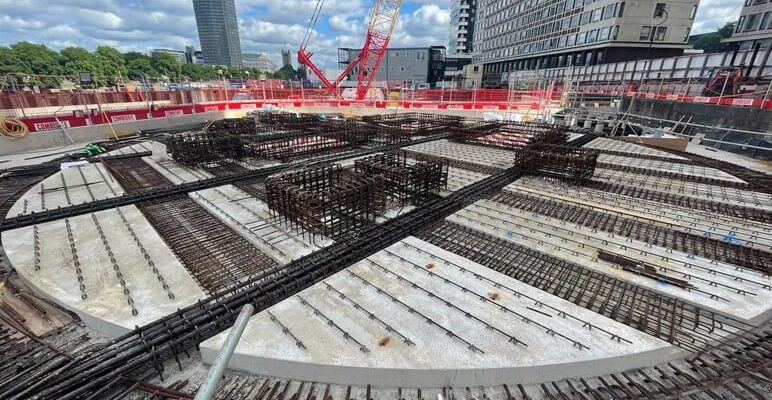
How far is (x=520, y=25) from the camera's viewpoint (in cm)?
6612

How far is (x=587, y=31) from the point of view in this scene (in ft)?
159

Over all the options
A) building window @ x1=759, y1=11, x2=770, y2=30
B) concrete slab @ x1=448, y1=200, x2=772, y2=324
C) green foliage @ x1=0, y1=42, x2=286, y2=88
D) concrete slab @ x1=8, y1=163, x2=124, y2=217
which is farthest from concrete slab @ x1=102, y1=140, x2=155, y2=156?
building window @ x1=759, y1=11, x2=770, y2=30

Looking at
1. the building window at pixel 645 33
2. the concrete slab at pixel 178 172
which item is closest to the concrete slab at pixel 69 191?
the concrete slab at pixel 178 172

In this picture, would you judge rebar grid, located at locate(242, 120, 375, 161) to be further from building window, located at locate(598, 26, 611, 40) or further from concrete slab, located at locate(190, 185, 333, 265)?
building window, located at locate(598, 26, 611, 40)

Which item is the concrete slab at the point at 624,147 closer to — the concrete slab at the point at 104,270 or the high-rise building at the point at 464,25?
the concrete slab at the point at 104,270

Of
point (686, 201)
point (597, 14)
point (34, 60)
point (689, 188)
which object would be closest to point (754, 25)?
point (597, 14)

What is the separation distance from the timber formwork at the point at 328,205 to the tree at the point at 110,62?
8843 cm

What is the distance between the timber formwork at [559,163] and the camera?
34.8 feet

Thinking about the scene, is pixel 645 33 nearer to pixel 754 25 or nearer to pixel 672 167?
pixel 754 25

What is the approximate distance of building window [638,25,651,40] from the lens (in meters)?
43.5

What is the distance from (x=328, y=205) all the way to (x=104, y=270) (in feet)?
14.4

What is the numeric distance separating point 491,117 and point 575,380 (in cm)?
2266

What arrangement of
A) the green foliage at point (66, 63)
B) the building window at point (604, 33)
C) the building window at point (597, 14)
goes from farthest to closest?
the green foliage at point (66, 63)
the building window at point (597, 14)
the building window at point (604, 33)

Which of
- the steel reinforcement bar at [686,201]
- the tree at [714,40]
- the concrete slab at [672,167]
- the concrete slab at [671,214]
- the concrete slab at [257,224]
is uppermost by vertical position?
the tree at [714,40]
